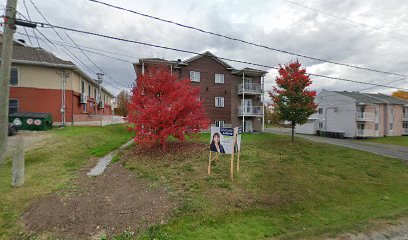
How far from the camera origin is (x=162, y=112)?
10.2 metres

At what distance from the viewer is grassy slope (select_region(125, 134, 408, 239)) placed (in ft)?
17.7

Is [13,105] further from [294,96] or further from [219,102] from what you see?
[294,96]

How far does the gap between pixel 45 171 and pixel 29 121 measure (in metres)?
11.3

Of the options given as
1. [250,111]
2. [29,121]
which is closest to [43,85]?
[29,121]

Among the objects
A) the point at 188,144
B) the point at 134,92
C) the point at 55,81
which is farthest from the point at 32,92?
the point at 188,144

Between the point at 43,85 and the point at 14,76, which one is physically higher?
the point at 14,76

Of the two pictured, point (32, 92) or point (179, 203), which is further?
point (32, 92)

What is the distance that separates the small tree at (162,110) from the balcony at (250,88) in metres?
16.6

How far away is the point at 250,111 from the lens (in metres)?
28.6

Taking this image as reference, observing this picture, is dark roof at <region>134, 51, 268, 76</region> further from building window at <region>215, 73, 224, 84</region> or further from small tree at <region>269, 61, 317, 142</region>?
small tree at <region>269, 61, 317, 142</region>

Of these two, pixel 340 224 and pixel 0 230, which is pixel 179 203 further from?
pixel 340 224

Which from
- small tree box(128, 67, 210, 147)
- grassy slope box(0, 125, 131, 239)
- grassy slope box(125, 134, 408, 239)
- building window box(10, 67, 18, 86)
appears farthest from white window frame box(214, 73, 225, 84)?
building window box(10, 67, 18, 86)

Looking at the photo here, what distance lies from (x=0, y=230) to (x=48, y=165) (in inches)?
189

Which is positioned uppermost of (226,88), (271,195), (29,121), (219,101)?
(226,88)
